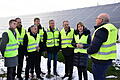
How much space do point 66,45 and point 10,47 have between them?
2.37 m

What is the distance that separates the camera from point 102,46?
17.0ft

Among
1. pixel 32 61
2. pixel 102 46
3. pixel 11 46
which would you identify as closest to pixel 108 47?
pixel 102 46

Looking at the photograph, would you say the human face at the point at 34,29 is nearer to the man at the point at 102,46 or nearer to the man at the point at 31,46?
the man at the point at 31,46

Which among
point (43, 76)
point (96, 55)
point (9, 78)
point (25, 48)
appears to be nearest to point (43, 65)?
point (43, 76)

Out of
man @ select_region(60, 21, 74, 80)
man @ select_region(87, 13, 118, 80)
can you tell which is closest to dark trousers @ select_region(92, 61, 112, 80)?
man @ select_region(87, 13, 118, 80)

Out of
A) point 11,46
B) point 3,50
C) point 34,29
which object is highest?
point 34,29

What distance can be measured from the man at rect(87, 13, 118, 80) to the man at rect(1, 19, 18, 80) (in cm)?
224

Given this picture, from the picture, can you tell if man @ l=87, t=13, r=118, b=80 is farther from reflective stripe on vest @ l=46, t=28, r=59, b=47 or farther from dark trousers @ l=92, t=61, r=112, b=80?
reflective stripe on vest @ l=46, t=28, r=59, b=47

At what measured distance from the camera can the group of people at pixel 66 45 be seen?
5.19m

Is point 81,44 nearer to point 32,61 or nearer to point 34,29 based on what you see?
point 34,29

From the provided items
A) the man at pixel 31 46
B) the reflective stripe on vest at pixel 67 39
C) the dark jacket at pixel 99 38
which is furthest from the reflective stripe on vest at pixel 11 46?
the dark jacket at pixel 99 38

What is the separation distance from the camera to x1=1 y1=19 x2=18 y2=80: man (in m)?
6.15

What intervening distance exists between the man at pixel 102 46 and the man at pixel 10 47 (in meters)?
2.24

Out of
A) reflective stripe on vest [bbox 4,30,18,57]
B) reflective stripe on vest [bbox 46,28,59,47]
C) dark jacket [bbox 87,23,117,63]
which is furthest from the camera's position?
reflective stripe on vest [bbox 46,28,59,47]
